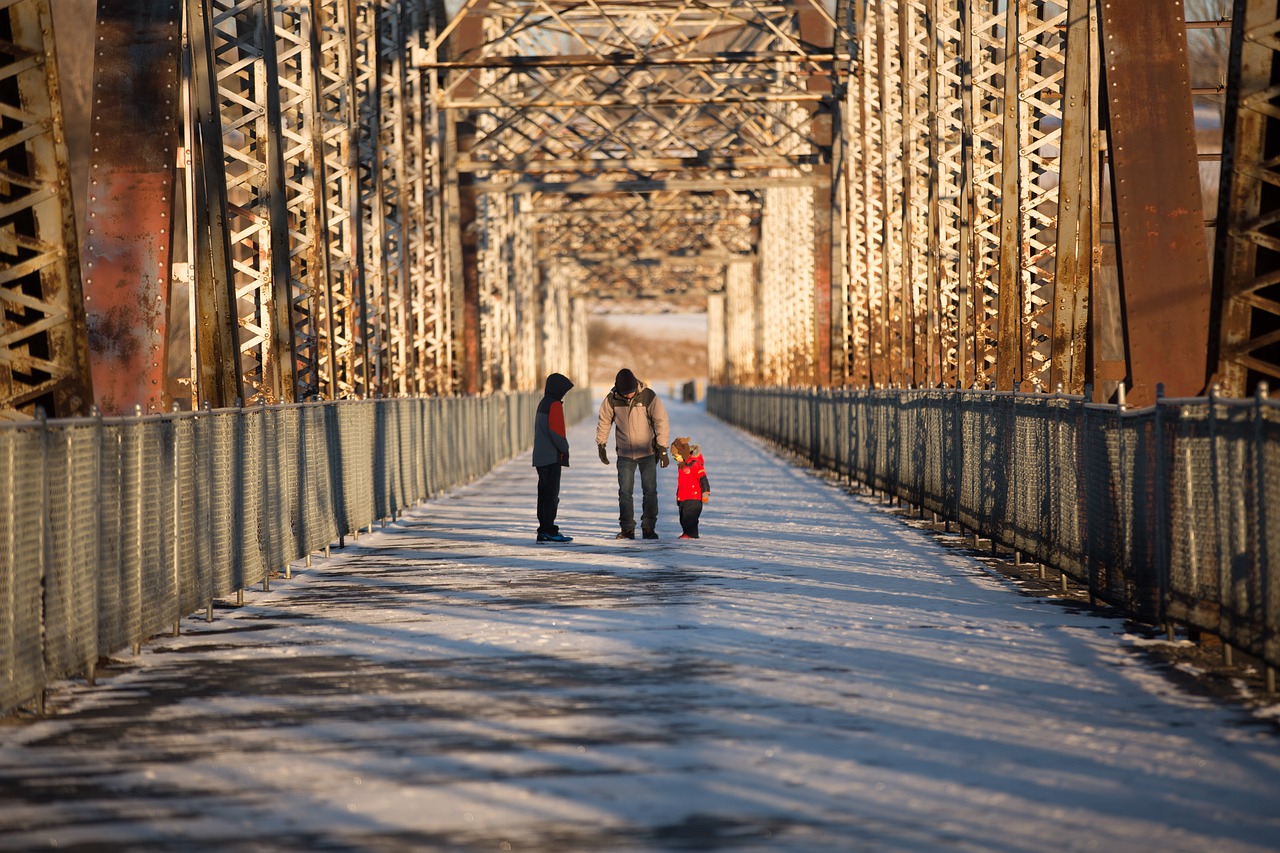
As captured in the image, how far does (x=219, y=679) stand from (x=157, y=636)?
6.74ft

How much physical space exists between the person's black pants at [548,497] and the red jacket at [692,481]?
113 cm

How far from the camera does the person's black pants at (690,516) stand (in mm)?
18234

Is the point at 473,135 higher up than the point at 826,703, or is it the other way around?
the point at 473,135

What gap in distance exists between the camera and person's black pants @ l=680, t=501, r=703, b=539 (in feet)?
59.8

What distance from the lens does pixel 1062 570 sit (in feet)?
45.0

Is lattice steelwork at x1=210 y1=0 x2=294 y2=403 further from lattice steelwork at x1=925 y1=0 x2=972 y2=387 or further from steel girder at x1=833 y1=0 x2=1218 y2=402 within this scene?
lattice steelwork at x1=925 y1=0 x2=972 y2=387

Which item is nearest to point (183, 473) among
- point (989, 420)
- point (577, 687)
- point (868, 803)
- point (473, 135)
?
point (577, 687)

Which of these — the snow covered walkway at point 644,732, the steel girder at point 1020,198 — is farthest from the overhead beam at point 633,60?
the snow covered walkway at point 644,732

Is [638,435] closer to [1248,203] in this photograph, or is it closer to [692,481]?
[692,481]

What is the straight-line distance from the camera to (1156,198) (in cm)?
1281

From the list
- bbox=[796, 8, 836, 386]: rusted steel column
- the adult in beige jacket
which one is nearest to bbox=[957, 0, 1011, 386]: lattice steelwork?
the adult in beige jacket

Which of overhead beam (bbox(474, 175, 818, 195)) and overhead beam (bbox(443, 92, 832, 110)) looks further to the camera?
overhead beam (bbox(474, 175, 818, 195))

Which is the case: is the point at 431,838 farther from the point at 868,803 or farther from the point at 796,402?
the point at 796,402

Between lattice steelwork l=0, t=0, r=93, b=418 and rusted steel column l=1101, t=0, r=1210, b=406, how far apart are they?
6459 millimetres
